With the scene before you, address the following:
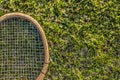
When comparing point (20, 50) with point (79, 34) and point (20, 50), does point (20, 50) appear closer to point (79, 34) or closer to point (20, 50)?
point (20, 50)

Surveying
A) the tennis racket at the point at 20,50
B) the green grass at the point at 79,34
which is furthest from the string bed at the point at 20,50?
the green grass at the point at 79,34

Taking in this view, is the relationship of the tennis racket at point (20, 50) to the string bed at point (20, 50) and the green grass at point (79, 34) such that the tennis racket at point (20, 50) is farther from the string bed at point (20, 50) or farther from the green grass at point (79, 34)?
the green grass at point (79, 34)

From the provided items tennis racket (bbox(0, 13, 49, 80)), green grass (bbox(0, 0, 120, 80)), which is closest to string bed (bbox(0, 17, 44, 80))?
tennis racket (bbox(0, 13, 49, 80))

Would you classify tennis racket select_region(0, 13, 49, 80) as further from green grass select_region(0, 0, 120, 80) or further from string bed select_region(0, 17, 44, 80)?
green grass select_region(0, 0, 120, 80)

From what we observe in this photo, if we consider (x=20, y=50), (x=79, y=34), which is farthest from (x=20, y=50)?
(x=79, y=34)

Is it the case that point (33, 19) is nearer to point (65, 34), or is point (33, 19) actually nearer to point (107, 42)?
point (65, 34)

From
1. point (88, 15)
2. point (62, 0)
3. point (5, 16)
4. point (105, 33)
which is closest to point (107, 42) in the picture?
point (105, 33)
